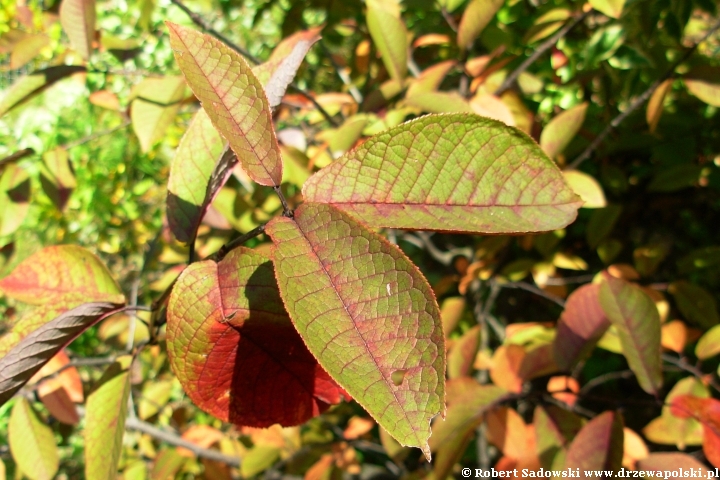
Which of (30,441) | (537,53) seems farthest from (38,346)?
(537,53)

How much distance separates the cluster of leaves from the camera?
489 millimetres

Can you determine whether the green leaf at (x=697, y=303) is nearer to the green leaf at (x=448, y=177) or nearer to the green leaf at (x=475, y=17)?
the green leaf at (x=475, y=17)

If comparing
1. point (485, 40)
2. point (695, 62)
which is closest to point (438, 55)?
point (485, 40)

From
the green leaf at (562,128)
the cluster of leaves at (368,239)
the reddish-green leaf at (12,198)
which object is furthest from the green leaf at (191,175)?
the reddish-green leaf at (12,198)

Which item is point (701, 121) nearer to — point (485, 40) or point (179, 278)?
point (485, 40)

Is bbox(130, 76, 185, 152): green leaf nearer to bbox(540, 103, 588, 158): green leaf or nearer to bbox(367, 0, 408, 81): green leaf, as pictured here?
bbox(367, 0, 408, 81): green leaf

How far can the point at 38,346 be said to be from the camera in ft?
1.81

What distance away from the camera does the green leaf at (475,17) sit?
3.98 ft

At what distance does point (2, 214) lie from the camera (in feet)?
4.64

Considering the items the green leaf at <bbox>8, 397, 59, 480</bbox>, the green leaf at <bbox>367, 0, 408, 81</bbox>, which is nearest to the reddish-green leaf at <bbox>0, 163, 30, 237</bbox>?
the green leaf at <bbox>8, 397, 59, 480</bbox>

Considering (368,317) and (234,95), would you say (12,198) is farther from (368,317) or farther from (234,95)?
(368,317)

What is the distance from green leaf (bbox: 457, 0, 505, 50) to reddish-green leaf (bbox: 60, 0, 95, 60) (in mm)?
881

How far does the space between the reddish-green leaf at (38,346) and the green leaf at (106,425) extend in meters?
0.14

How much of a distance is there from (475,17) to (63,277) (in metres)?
1.03
